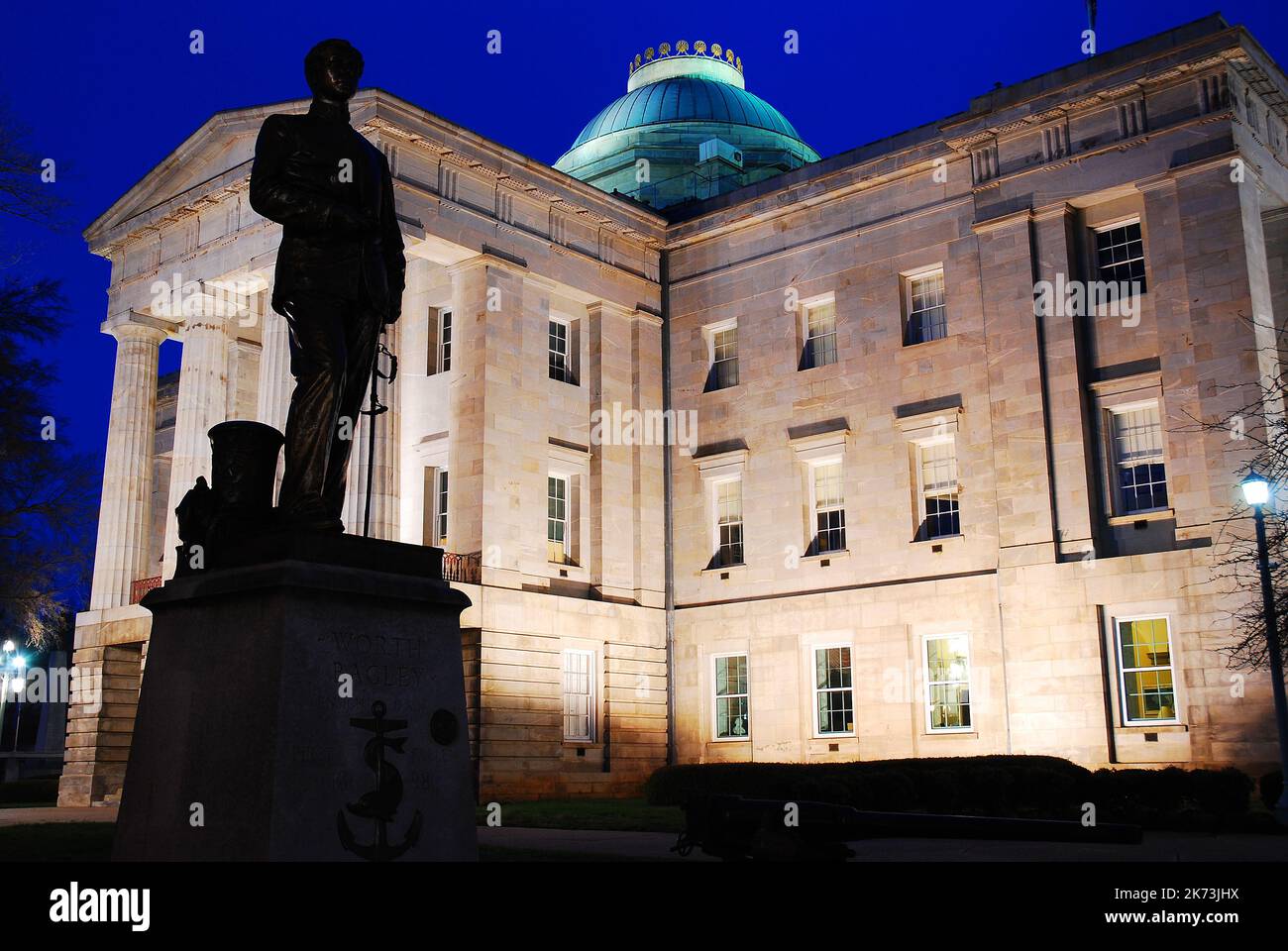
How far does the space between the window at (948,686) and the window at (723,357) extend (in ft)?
34.6

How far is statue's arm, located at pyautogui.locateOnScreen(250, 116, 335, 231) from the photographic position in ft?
30.5

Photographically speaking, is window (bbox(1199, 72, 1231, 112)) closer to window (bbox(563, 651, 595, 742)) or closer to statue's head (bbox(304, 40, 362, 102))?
window (bbox(563, 651, 595, 742))

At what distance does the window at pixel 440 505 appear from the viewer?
3584cm

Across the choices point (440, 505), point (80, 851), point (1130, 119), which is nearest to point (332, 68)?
point (80, 851)

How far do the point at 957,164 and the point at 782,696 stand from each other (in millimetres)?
15414

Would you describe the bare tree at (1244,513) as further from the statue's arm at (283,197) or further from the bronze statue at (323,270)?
the statue's arm at (283,197)

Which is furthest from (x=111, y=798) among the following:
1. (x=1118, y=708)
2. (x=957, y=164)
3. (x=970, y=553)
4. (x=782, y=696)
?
(x=957, y=164)

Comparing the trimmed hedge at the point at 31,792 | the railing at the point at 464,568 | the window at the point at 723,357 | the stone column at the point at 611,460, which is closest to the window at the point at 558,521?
the stone column at the point at 611,460

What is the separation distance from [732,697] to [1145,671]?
11953 millimetres

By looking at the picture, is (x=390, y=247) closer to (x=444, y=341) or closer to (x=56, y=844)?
(x=56, y=844)

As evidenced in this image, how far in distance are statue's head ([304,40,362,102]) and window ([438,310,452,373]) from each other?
87.8 ft

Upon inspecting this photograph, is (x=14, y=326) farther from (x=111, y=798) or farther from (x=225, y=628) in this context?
(x=225, y=628)

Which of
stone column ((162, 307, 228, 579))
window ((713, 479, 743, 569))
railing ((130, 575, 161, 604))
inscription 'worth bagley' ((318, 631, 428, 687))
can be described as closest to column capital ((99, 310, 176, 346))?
stone column ((162, 307, 228, 579))

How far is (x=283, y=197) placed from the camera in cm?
930
